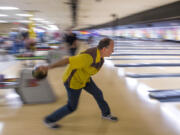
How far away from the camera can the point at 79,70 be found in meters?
1.83

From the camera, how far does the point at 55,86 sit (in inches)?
143

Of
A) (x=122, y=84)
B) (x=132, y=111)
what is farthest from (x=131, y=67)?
(x=132, y=111)

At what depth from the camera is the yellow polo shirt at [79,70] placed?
5.51 ft

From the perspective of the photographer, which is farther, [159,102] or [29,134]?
[159,102]

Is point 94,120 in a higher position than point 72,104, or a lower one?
lower

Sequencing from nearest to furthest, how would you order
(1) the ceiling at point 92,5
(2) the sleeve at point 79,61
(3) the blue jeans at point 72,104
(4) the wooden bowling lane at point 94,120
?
(2) the sleeve at point 79,61 → (3) the blue jeans at point 72,104 → (4) the wooden bowling lane at point 94,120 → (1) the ceiling at point 92,5

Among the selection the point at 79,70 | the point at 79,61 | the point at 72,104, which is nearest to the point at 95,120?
the point at 72,104

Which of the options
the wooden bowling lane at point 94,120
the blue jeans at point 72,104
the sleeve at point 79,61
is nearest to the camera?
the sleeve at point 79,61

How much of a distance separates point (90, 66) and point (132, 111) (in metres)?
1.25

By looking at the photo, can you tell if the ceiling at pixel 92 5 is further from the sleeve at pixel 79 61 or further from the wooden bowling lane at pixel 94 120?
the sleeve at pixel 79 61

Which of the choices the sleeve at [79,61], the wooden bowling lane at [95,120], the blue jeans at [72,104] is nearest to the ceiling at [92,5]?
the wooden bowling lane at [95,120]

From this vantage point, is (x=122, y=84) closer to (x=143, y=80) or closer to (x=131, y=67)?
(x=143, y=80)

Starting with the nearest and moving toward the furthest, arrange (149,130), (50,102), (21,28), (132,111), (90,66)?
(90,66) → (149,130) → (132,111) → (50,102) → (21,28)

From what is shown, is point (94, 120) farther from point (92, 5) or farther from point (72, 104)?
point (92, 5)
